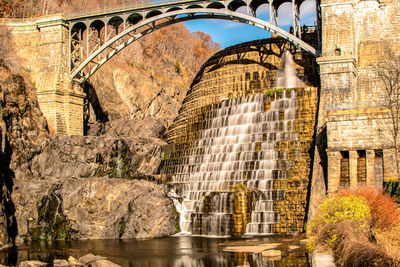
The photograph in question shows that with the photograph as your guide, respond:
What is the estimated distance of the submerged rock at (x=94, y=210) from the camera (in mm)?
33500

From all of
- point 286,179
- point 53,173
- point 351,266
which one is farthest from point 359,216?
point 53,173

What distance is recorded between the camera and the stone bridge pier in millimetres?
47062

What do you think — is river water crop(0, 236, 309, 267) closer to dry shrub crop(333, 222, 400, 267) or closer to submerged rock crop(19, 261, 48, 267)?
submerged rock crop(19, 261, 48, 267)

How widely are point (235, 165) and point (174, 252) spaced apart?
1117 centimetres

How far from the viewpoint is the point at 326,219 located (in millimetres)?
19656

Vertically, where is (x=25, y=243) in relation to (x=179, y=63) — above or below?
below

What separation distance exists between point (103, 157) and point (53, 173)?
4737 mm

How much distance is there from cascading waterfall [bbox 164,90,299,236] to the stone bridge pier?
1346 cm

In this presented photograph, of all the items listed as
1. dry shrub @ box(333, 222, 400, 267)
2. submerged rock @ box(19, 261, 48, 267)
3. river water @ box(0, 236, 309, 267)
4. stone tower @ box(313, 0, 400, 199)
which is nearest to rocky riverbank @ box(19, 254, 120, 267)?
submerged rock @ box(19, 261, 48, 267)

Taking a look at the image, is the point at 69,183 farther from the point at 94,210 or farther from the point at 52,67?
the point at 52,67

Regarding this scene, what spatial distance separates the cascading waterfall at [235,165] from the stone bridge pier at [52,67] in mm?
13459

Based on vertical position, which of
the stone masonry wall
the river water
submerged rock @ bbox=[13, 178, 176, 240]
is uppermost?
the stone masonry wall

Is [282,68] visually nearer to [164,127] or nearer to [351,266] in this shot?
[164,127]

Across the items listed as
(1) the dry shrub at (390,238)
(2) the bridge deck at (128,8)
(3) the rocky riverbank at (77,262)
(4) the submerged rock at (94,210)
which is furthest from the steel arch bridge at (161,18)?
(3) the rocky riverbank at (77,262)
